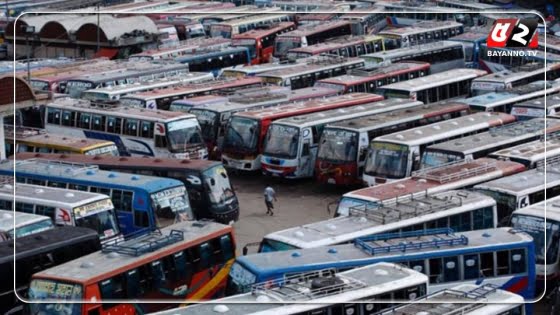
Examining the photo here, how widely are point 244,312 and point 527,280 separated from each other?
4433 mm

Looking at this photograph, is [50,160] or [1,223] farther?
[50,160]

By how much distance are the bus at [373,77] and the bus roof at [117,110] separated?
4.68m

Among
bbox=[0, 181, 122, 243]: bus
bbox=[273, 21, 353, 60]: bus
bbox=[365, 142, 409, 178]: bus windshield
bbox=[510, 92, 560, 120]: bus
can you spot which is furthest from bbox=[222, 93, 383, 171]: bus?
bbox=[273, 21, 353, 60]: bus

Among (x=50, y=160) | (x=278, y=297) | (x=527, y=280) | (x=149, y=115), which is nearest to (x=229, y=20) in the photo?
(x=149, y=115)

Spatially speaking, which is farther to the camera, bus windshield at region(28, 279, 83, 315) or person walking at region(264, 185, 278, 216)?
person walking at region(264, 185, 278, 216)

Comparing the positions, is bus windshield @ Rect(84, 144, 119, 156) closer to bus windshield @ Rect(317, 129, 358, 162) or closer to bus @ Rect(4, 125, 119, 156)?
bus @ Rect(4, 125, 119, 156)

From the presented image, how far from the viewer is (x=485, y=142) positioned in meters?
18.5

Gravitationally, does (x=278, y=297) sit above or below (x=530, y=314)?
above

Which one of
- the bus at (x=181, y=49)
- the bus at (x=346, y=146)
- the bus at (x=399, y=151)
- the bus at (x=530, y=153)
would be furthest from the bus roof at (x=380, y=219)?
the bus at (x=181, y=49)

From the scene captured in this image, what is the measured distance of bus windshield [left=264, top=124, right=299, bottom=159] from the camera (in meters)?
20.0

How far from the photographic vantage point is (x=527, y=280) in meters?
13.0

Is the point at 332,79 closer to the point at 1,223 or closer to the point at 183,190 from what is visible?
the point at 183,190

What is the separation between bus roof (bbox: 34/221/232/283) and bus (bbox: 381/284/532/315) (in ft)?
10.5

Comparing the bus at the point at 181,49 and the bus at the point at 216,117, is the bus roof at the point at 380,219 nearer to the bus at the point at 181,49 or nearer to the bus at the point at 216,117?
the bus at the point at 216,117
